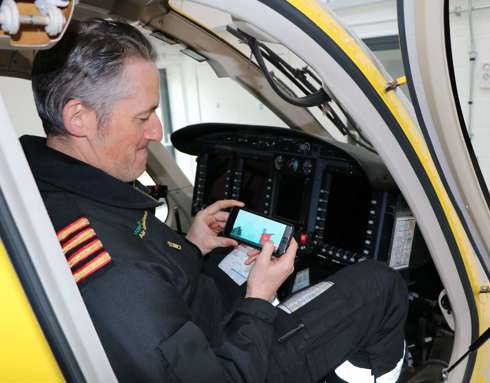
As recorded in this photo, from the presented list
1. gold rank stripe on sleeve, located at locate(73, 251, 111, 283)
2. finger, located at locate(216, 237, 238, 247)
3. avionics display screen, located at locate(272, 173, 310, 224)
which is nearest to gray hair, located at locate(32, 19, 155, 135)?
gold rank stripe on sleeve, located at locate(73, 251, 111, 283)

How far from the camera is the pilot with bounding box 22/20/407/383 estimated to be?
0.93 metres

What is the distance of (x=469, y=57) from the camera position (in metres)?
3.72

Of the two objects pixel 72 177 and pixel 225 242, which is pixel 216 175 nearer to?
pixel 225 242

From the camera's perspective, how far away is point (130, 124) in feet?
3.89

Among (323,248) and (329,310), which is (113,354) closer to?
(329,310)

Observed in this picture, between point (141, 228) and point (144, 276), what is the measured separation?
0.23 m

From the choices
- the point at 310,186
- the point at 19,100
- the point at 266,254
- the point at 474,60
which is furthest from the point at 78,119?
the point at 474,60

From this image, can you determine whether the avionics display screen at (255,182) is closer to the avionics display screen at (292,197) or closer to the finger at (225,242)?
the avionics display screen at (292,197)

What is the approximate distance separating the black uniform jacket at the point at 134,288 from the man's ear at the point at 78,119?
0.09 meters

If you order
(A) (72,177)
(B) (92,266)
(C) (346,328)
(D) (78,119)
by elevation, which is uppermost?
(D) (78,119)

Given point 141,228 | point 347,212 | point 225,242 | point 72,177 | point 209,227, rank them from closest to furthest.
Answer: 1. point 72,177
2. point 141,228
3. point 225,242
4. point 209,227
5. point 347,212

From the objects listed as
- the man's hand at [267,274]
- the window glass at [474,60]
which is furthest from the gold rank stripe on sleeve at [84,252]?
the window glass at [474,60]

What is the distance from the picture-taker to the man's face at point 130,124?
116cm

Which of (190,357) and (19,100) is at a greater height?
(19,100)
